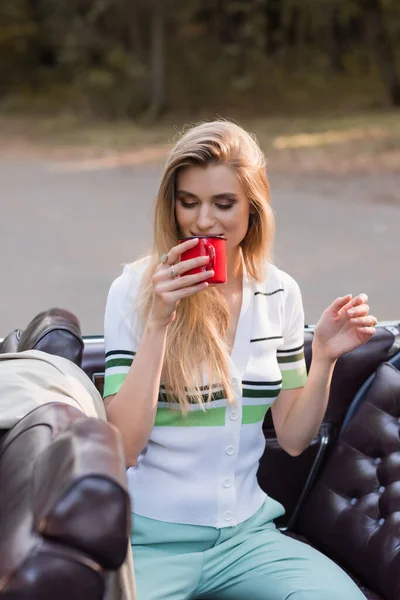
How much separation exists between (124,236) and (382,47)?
11.4m

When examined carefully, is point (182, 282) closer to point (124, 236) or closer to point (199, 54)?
point (124, 236)

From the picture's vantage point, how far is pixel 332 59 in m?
22.5

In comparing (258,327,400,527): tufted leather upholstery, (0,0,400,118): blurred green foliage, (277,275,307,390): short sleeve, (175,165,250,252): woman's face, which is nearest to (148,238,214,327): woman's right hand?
(175,165,250,252): woman's face

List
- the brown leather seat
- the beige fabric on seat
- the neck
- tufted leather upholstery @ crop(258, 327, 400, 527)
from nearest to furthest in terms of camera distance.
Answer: the brown leather seat
the beige fabric on seat
the neck
tufted leather upholstery @ crop(258, 327, 400, 527)

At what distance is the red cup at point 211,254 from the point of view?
1866 mm

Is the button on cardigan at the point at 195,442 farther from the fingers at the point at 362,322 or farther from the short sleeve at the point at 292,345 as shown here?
the fingers at the point at 362,322

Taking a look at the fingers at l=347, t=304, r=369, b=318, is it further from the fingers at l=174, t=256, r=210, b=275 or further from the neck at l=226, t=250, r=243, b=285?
the fingers at l=174, t=256, r=210, b=275

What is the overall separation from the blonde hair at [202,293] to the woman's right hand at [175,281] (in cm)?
20

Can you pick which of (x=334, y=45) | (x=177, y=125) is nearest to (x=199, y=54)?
(x=334, y=45)

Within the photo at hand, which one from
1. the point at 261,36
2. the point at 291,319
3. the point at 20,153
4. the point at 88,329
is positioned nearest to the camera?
the point at 291,319

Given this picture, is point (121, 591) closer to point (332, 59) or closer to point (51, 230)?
point (51, 230)

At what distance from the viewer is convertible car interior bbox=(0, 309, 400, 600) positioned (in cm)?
132

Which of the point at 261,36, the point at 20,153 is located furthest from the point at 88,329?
the point at 261,36

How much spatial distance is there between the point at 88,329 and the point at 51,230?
3890 millimetres
